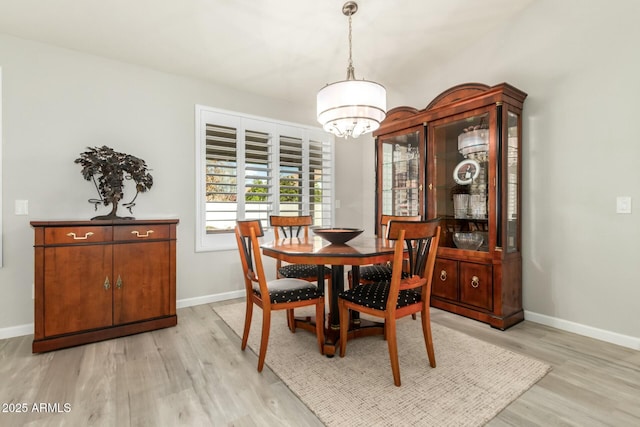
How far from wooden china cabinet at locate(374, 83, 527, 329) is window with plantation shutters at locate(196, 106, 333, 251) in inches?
48.1

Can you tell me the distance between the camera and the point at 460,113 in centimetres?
293

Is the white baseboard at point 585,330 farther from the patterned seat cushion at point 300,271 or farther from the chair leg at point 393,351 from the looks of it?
the patterned seat cushion at point 300,271

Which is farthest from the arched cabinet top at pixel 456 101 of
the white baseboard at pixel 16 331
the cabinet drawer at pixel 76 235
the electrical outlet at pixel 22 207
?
the white baseboard at pixel 16 331

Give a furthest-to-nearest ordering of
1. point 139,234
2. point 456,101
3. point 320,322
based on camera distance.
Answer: point 456,101, point 139,234, point 320,322

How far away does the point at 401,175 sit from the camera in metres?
3.64

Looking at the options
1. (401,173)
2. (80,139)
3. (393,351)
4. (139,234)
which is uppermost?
(80,139)

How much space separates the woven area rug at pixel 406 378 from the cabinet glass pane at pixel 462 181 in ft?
3.28

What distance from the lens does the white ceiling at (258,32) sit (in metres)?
2.38

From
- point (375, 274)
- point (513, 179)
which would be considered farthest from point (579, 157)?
point (375, 274)

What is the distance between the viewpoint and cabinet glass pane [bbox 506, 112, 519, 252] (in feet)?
8.97

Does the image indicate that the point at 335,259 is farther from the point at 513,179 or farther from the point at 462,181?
the point at 513,179

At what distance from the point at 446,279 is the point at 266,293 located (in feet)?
6.39

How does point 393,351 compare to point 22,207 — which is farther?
point 22,207

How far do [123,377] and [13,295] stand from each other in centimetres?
154
